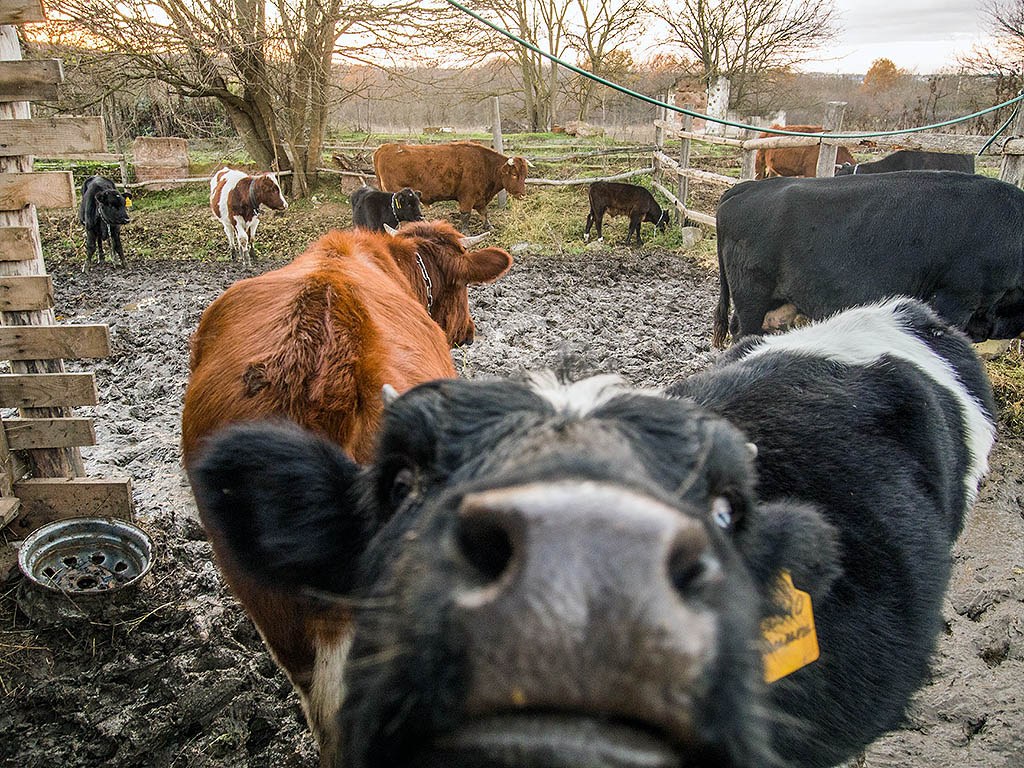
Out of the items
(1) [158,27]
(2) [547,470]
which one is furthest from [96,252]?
(2) [547,470]

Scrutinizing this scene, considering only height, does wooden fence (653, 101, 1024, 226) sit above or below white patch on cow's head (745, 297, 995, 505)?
above

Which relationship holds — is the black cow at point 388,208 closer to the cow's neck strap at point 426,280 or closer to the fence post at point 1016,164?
the cow's neck strap at point 426,280

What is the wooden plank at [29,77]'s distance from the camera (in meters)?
2.92

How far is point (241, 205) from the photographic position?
1177cm

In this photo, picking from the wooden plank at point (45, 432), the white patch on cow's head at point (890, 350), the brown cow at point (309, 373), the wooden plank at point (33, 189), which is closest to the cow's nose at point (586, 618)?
the brown cow at point (309, 373)

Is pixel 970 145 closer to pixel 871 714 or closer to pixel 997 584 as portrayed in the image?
pixel 997 584

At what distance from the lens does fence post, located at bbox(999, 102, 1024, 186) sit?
6102 mm

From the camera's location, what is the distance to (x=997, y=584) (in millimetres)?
3389

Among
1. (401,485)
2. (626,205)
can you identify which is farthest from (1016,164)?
(401,485)

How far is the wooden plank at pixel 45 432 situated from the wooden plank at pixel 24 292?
0.61 meters

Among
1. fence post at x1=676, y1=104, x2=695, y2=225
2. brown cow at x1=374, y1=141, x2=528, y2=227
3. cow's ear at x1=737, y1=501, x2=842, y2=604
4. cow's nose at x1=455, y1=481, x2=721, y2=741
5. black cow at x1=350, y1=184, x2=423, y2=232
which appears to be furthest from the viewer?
brown cow at x1=374, y1=141, x2=528, y2=227

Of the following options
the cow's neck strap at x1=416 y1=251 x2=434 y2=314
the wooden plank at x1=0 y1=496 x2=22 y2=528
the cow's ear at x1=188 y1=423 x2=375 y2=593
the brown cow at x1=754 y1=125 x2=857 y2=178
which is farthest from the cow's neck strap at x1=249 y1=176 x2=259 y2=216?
the brown cow at x1=754 y1=125 x2=857 y2=178

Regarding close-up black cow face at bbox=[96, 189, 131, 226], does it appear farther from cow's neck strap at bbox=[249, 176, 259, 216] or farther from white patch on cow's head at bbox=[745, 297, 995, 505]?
white patch on cow's head at bbox=[745, 297, 995, 505]

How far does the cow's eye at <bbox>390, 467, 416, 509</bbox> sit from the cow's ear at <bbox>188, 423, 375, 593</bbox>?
0.16 meters
